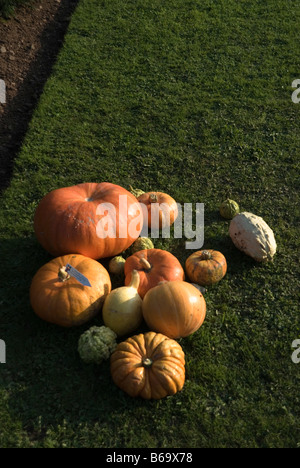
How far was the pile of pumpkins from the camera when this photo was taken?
3656 mm

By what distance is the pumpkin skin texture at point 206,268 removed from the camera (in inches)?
175

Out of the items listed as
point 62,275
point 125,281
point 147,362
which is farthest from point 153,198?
point 147,362

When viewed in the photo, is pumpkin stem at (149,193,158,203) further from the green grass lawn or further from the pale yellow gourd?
the pale yellow gourd

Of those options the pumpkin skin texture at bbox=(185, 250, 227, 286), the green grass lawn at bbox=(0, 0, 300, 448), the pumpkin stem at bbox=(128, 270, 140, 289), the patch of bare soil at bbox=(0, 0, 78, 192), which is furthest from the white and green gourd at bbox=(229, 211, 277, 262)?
the patch of bare soil at bbox=(0, 0, 78, 192)

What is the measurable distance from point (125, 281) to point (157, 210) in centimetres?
98

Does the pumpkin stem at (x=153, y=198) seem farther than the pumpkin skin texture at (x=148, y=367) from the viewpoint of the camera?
Yes

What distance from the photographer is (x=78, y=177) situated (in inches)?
227

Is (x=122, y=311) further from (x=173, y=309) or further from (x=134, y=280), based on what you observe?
(x=173, y=309)

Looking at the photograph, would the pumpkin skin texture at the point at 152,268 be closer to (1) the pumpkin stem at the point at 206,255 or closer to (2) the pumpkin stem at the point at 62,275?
(1) the pumpkin stem at the point at 206,255

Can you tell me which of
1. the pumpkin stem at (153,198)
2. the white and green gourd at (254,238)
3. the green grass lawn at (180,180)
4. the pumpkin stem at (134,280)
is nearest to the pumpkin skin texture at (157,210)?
the pumpkin stem at (153,198)

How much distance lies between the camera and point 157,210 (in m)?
4.97
